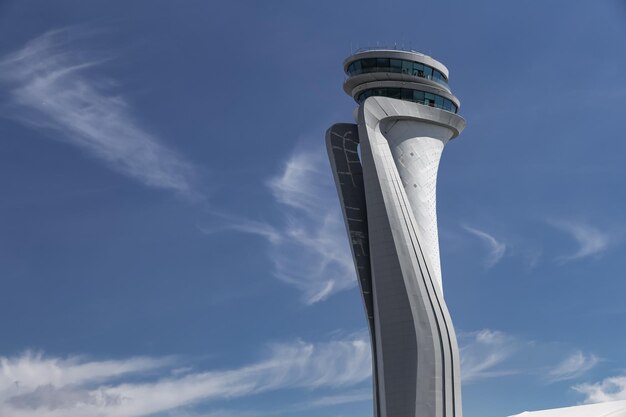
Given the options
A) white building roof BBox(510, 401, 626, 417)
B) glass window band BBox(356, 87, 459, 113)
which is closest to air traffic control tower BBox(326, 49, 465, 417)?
glass window band BBox(356, 87, 459, 113)

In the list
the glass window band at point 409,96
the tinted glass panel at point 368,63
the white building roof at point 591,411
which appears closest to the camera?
the white building roof at point 591,411

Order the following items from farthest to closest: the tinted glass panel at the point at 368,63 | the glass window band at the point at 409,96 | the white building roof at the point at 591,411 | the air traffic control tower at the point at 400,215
A: the tinted glass panel at the point at 368,63 → the glass window band at the point at 409,96 → the white building roof at the point at 591,411 → the air traffic control tower at the point at 400,215

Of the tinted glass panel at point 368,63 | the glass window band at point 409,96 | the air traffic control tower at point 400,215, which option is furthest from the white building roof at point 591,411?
the tinted glass panel at point 368,63

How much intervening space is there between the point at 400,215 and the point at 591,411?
18.0 meters

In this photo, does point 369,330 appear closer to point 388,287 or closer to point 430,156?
point 388,287

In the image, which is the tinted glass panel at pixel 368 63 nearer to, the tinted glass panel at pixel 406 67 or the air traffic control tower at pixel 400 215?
the air traffic control tower at pixel 400 215

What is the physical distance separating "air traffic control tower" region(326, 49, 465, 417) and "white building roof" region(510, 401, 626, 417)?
1009 centimetres

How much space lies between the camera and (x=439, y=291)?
185 feet

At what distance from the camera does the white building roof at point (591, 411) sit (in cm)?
5634

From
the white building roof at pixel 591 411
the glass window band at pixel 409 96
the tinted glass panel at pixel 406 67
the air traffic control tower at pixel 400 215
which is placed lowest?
the white building roof at pixel 591 411

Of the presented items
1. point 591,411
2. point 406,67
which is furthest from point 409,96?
point 591,411

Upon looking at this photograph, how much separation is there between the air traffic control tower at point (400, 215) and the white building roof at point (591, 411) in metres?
10.1

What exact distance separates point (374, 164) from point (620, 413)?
2195 centimetres

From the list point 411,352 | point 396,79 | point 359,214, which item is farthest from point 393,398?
point 396,79
